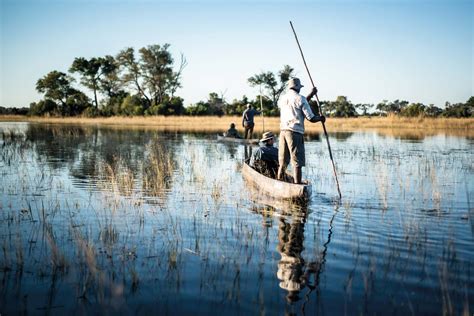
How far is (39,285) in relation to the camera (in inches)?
177

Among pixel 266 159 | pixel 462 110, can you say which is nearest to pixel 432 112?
pixel 462 110

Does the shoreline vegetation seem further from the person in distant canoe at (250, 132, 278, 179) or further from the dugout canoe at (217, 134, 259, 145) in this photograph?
the person in distant canoe at (250, 132, 278, 179)

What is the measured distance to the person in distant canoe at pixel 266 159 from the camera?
38.3 feet

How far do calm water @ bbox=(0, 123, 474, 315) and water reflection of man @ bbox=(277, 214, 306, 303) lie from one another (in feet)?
0.07

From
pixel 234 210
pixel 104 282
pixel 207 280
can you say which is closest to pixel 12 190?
pixel 234 210

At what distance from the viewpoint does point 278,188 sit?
29.9 feet

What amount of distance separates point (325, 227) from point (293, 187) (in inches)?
68.1

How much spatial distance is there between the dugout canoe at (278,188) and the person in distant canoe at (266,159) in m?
0.54

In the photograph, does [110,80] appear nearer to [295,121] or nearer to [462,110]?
[462,110]

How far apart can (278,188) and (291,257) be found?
3.71 metres

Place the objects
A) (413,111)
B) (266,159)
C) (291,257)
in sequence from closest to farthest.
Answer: (291,257) → (266,159) → (413,111)

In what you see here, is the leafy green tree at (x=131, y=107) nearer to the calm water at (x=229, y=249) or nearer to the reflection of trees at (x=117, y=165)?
the reflection of trees at (x=117, y=165)

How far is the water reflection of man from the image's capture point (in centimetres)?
456

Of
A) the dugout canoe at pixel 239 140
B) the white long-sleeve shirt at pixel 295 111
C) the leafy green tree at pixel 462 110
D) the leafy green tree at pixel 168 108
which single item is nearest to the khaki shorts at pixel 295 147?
the white long-sleeve shirt at pixel 295 111
